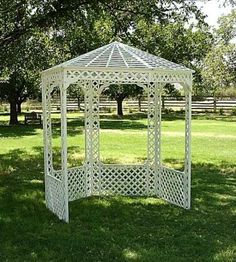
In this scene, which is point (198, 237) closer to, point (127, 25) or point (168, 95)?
point (127, 25)

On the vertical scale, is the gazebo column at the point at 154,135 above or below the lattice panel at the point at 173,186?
above

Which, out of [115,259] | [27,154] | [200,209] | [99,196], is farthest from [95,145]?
[27,154]

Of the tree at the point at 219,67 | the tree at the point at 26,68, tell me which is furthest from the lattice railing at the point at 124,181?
the tree at the point at 219,67

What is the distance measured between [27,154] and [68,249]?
1152 centimetres

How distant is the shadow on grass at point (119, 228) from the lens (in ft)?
23.2

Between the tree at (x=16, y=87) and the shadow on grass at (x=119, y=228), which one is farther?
the tree at (x=16, y=87)

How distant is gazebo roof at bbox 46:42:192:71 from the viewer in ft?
29.5

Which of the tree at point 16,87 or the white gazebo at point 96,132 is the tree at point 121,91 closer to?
the tree at point 16,87

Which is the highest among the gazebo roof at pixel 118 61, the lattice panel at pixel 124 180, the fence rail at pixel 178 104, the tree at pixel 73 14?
the tree at pixel 73 14

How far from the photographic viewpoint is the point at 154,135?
11336mm

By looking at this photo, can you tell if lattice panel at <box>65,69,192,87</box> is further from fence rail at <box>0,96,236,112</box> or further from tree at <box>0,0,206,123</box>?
fence rail at <box>0,96,236,112</box>

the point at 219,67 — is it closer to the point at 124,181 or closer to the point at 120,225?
the point at 124,181

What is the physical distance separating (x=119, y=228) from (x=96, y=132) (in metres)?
3.68

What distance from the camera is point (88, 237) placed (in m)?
7.87
